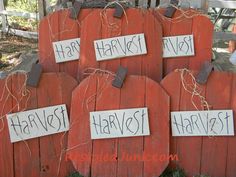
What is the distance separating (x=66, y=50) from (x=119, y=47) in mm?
280

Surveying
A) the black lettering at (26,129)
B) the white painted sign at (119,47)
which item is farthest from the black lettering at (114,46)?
the black lettering at (26,129)

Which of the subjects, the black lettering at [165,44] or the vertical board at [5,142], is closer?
the vertical board at [5,142]

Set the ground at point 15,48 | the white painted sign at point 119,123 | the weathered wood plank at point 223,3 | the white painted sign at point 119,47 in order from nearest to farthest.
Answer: the white painted sign at point 119,123 < the white painted sign at point 119,47 < the weathered wood plank at point 223,3 < the ground at point 15,48

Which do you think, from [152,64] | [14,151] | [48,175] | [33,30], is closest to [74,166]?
[48,175]

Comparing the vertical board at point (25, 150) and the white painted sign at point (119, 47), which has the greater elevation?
the white painted sign at point (119, 47)

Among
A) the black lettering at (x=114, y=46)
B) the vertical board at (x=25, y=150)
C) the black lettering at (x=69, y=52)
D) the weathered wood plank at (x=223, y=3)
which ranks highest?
the weathered wood plank at (x=223, y=3)

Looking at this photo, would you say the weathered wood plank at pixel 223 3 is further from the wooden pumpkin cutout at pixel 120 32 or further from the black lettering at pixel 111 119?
the black lettering at pixel 111 119

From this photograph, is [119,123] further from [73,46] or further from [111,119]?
[73,46]

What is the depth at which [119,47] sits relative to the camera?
5.99ft

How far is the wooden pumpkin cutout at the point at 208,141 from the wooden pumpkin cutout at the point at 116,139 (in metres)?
0.07

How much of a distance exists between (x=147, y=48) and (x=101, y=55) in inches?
8.9

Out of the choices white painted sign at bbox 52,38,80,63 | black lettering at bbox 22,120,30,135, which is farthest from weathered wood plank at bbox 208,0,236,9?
black lettering at bbox 22,120,30,135

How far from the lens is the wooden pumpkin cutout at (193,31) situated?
1.87 m

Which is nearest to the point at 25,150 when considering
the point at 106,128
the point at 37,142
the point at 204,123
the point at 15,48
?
the point at 37,142
